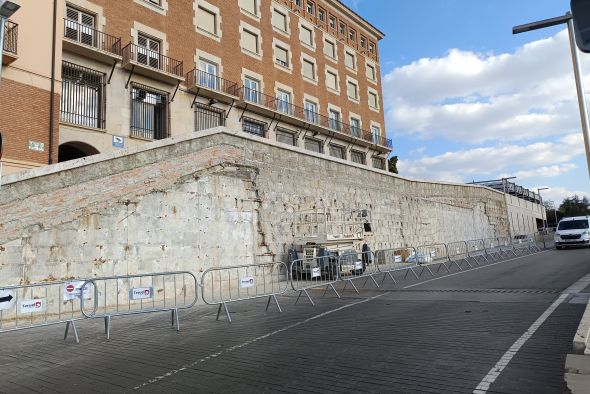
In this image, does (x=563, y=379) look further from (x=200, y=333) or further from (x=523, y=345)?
(x=200, y=333)

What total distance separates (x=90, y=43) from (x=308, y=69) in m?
17.2

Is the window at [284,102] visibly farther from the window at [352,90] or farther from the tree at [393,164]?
the tree at [393,164]

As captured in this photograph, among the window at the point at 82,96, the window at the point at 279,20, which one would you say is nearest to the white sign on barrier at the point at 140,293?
A: the window at the point at 82,96

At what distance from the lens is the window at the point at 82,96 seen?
722 inches

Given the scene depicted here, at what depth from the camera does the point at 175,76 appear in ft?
70.7

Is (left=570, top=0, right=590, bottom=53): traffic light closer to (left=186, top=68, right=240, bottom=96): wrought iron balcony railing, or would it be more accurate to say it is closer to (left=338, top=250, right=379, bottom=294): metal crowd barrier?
(left=338, top=250, right=379, bottom=294): metal crowd barrier

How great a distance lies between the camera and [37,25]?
15.3 m

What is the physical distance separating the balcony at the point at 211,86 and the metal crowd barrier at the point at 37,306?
15213mm

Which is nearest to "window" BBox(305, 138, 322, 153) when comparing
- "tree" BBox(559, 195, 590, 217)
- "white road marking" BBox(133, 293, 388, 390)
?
"white road marking" BBox(133, 293, 388, 390)

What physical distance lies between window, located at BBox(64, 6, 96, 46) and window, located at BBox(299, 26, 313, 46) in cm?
1663

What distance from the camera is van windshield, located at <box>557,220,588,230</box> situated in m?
25.8

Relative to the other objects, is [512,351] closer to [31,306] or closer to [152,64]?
[31,306]

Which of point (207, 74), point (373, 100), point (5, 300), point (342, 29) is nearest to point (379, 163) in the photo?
point (373, 100)

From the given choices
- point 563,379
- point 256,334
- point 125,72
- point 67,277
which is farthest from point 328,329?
point 125,72
